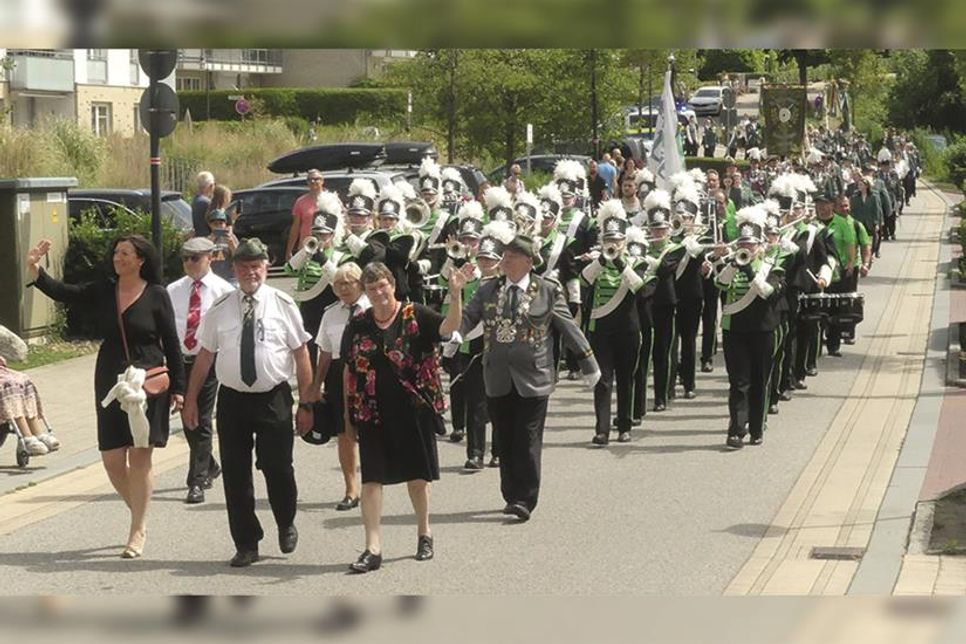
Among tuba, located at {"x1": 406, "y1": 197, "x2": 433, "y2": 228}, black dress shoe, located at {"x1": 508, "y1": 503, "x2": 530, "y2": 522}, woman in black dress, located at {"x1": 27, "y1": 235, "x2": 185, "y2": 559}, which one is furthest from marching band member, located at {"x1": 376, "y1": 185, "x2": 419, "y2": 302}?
woman in black dress, located at {"x1": 27, "y1": 235, "x2": 185, "y2": 559}

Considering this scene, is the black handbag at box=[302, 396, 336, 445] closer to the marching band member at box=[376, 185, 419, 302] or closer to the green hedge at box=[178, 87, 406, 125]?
the marching band member at box=[376, 185, 419, 302]

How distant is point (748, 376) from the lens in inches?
603

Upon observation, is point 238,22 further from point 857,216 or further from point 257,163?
point 257,163

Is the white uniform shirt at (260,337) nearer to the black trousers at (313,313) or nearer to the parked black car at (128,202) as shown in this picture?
the black trousers at (313,313)

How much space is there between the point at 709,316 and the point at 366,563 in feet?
33.2

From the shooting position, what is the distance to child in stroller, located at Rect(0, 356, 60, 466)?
43.8 ft

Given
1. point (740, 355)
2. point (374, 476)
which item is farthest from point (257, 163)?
point (374, 476)

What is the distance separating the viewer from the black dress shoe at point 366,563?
1026 cm

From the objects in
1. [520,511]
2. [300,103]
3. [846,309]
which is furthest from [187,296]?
[300,103]

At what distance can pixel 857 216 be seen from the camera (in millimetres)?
30812

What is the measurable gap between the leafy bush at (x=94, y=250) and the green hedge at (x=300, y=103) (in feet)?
137

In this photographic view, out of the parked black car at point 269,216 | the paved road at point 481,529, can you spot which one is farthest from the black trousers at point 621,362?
the parked black car at point 269,216

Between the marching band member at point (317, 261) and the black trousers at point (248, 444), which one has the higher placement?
the marching band member at point (317, 261)

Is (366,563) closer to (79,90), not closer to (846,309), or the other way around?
(846,309)
